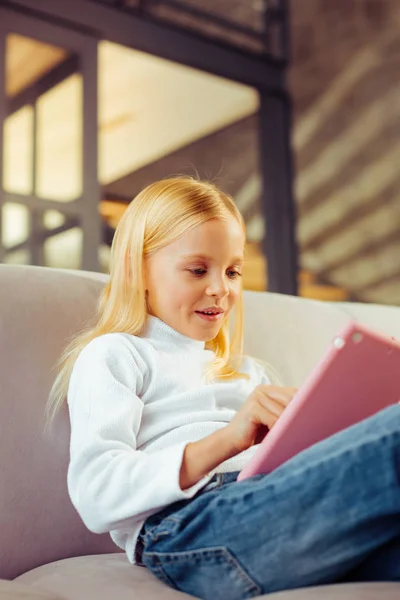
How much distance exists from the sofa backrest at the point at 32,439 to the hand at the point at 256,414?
291 millimetres

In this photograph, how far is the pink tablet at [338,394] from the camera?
72 cm

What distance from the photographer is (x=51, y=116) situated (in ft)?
9.86

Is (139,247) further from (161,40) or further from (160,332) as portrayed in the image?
(161,40)

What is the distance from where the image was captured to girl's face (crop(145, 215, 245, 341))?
1.00 meters

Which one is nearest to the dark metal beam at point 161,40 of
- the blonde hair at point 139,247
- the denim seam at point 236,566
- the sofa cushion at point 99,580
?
the blonde hair at point 139,247

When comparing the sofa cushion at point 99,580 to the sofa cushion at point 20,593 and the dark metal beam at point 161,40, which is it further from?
the dark metal beam at point 161,40

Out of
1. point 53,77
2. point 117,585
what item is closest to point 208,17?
point 53,77

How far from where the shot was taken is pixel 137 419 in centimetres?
88

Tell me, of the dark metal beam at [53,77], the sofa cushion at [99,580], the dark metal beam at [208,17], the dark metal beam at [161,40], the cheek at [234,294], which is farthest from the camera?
the dark metal beam at [208,17]

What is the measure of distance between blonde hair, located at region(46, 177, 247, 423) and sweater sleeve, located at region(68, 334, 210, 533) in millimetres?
101

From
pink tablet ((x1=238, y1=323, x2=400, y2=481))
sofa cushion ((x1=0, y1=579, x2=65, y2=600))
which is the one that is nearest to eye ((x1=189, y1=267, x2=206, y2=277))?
pink tablet ((x1=238, y1=323, x2=400, y2=481))

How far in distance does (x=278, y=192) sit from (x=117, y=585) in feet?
9.88

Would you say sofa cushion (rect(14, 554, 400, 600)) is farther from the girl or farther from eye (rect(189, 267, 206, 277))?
eye (rect(189, 267, 206, 277))

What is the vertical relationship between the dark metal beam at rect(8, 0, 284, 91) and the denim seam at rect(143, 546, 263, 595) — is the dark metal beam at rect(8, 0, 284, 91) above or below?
above
